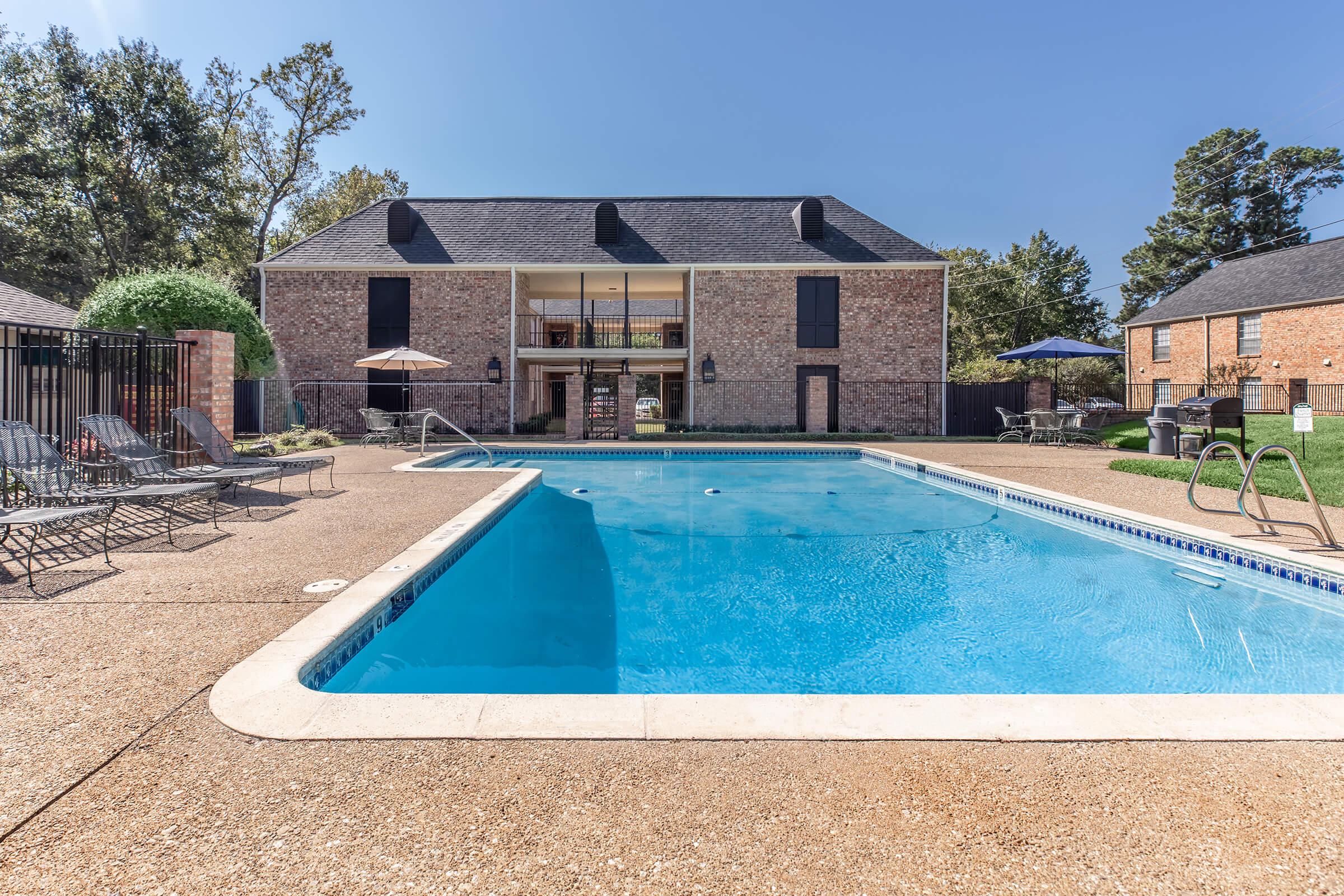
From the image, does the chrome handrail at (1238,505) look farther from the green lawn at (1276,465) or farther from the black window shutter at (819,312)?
the black window shutter at (819,312)

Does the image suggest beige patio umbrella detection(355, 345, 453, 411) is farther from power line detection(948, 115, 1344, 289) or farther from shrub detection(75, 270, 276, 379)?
power line detection(948, 115, 1344, 289)

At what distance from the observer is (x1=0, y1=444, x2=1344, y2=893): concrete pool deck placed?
159cm

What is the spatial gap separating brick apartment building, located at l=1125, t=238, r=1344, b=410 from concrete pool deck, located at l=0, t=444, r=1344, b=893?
2829 cm

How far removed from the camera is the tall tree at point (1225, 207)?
3578cm

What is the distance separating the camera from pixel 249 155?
1082 inches

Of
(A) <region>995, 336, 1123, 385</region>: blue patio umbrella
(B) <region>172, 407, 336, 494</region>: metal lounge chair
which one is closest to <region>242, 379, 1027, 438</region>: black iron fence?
(A) <region>995, 336, 1123, 385</region>: blue patio umbrella

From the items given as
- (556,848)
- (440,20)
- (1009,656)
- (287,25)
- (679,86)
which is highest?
(287,25)

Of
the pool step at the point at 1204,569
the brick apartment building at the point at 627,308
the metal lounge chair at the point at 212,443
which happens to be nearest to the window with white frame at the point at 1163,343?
A: the brick apartment building at the point at 627,308

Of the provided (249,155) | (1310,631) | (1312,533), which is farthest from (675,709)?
(249,155)

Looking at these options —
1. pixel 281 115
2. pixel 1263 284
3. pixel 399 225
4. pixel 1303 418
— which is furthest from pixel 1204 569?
pixel 281 115

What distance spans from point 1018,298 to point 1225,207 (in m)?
12.8

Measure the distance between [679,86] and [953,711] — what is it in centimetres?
2225

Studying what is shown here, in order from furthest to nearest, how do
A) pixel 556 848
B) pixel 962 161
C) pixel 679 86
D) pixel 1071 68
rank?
1. pixel 962 161
2. pixel 679 86
3. pixel 1071 68
4. pixel 556 848

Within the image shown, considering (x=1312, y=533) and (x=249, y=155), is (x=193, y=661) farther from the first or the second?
(x=249, y=155)
